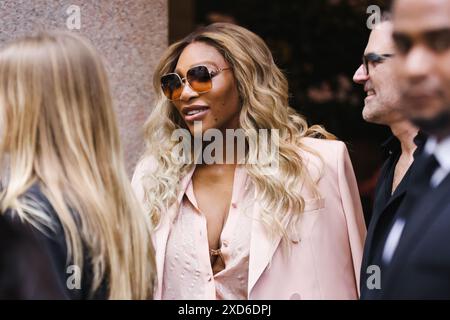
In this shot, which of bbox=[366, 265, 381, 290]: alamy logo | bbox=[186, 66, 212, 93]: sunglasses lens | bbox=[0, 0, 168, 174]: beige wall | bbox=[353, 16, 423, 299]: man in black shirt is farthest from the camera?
bbox=[0, 0, 168, 174]: beige wall

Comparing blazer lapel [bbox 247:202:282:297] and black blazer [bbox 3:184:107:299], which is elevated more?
black blazer [bbox 3:184:107:299]

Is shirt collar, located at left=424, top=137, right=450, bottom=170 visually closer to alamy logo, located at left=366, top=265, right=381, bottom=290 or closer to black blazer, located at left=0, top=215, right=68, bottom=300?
alamy logo, located at left=366, top=265, right=381, bottom=290

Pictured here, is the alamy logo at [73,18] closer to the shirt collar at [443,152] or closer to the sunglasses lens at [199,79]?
the sunglasses lens at [199,79]

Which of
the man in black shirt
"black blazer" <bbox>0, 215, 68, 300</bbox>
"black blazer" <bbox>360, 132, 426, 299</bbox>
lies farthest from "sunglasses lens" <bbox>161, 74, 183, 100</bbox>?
"black blazer" <bbox>0, 215, 68, 300</bbox>

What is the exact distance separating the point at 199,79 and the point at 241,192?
0.61 m

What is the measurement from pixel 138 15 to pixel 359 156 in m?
3.49

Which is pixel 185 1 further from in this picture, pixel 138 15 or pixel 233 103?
pixel 233 103

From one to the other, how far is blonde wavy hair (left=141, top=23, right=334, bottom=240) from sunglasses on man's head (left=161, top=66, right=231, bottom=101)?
0.55ft

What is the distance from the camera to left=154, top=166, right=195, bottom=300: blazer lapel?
3.87 meters

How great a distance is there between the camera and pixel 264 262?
3762mm

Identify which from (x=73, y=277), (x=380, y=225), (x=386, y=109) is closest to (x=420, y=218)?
(x=380, y=225)

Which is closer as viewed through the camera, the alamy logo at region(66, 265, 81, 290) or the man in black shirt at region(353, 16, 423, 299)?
the alamy logo at region(66, 265, 81, 290)
